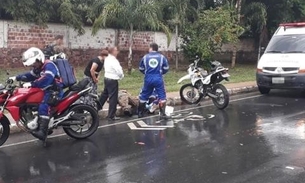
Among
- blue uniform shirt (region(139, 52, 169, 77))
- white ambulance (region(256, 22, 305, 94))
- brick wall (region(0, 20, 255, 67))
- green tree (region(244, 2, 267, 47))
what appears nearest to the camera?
blue uniform shirt (region(139, 52, 169, 77))

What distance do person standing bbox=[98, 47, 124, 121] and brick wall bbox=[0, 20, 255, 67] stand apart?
820 cm

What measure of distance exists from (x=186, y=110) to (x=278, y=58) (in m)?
4.25

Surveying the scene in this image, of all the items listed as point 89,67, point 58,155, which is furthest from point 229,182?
point 89,67

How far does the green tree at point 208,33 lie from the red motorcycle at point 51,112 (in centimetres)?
1177

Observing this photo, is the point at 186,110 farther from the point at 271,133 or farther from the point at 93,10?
the point at 93,10

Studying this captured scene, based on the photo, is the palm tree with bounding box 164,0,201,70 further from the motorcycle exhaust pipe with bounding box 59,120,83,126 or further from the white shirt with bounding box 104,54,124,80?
the motorcycle exhaust pipe with bounding box 59,120,83,126

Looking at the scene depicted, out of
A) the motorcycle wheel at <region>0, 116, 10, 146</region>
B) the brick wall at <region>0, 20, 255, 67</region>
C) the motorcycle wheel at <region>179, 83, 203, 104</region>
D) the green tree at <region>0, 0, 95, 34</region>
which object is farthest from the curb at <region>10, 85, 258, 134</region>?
the brick wall at <region>0, 20, 255, 67</region>

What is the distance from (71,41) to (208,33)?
231 inches

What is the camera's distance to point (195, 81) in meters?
11.8

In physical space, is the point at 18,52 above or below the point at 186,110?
above

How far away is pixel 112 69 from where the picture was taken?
31.7 ft

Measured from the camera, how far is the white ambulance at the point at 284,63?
13305 mm

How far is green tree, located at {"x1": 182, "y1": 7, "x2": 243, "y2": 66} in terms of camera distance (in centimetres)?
1922

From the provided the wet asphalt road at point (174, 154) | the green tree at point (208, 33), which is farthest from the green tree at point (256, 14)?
the wet asphalt road at point (174, 154)
